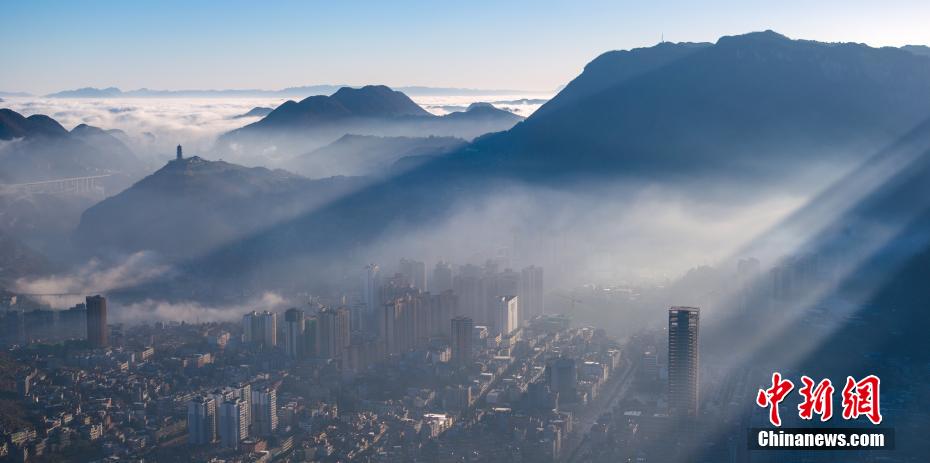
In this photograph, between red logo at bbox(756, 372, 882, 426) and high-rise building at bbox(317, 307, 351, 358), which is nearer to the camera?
red logo at bbox(756, 372, 882, 426)

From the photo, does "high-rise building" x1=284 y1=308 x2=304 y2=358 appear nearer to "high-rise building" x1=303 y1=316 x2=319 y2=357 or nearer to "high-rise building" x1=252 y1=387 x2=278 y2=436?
"high-rise building" x1=303 y1=316 x2=319 y2=357

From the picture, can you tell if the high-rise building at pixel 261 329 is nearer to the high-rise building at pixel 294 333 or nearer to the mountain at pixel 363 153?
the high-rise building at pixel 294 333

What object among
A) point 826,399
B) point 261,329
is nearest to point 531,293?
point 261,329

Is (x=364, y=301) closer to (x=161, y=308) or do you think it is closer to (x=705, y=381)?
(x=161, y=308)

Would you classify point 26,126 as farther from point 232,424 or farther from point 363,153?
point 232,424

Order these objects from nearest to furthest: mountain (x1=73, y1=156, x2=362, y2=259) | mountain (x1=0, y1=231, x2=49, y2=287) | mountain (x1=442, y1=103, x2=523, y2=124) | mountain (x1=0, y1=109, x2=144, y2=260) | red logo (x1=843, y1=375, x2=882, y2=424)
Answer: red logo (x1=843, y1=375, x2=882, y2=424)
mountain (x1=0, y1=231, x2=49, y2=287)
mountain (x1=73, y1=156, x2=362, y2=259)
mountain (x1=0, y1=109, x2=144, y2=260)
mountain (x1=442, y1=103, x2=523, y2=124)

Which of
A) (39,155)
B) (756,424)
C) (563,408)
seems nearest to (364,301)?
(563,408)

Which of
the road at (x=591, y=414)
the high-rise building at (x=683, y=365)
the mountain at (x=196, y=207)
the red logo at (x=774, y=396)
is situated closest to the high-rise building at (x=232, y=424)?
the road at (x=591, y=414)

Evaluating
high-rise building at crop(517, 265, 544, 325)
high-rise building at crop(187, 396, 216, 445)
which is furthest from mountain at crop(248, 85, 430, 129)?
high-rise building at crop(187, 396, 216, 445)
